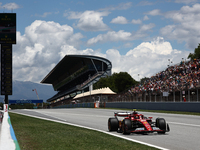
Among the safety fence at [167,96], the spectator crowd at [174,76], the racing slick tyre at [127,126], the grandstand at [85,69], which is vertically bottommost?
the racing slick tyre at [127,126]

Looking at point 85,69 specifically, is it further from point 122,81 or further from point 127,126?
point 127,126

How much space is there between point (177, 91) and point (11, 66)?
1842cm

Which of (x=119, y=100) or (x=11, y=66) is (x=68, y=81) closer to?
(x=119, y=100)

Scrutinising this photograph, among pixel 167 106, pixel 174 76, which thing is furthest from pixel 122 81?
pixel 167 106

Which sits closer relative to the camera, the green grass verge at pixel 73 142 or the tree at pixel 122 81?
the green grass verge at pixel 73 142

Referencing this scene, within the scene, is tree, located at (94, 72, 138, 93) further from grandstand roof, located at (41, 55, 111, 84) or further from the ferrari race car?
the ferrari race car

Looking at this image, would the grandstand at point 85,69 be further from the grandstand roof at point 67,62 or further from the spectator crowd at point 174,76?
the spectator crowd at point 174,76

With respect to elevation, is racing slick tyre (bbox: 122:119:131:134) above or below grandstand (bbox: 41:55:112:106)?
below

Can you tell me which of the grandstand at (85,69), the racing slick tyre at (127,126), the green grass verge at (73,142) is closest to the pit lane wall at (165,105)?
the racing slick tyre at (127,126)

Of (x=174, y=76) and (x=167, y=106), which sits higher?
(x=174, y=76)

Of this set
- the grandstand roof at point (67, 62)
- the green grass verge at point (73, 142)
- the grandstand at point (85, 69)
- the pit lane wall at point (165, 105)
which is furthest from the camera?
the grandstand at point (85, 69)

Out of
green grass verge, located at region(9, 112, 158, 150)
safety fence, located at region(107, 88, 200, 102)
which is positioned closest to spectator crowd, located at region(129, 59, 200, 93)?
safety fence, located at region(107, 88, 200, 102)

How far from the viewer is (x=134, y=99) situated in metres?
39.6

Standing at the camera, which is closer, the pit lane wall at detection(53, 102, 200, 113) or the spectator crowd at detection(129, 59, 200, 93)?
the pit lane wall at detection(53, 102, 200, 113)
